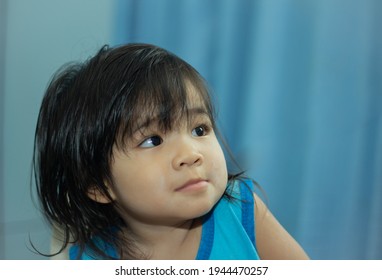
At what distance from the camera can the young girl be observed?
2.40 ft

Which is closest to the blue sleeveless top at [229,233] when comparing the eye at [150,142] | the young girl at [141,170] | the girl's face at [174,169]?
the young girl at [141,170]

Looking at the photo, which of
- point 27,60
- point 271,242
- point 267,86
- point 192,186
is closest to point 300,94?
point 267,86

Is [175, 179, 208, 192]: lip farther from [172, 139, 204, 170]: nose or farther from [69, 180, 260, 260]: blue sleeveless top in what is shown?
[69, 180, 260, 260]: blue sleeveless top

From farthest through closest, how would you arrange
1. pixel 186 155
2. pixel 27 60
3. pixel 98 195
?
pixel 27 60 → pixel 98 195 → pixel 186 155

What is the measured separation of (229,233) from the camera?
0.89 m

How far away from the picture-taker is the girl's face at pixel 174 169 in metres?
0.72

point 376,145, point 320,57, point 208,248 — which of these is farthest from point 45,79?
point 376,145

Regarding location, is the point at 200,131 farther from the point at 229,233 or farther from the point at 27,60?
the point at 27,60

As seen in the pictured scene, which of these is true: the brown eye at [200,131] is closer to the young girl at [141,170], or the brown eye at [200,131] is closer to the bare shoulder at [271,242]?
the young girl at [141,170]

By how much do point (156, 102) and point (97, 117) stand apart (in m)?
0.10

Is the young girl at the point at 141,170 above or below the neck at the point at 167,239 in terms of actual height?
above

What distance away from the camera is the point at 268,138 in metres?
1.09
